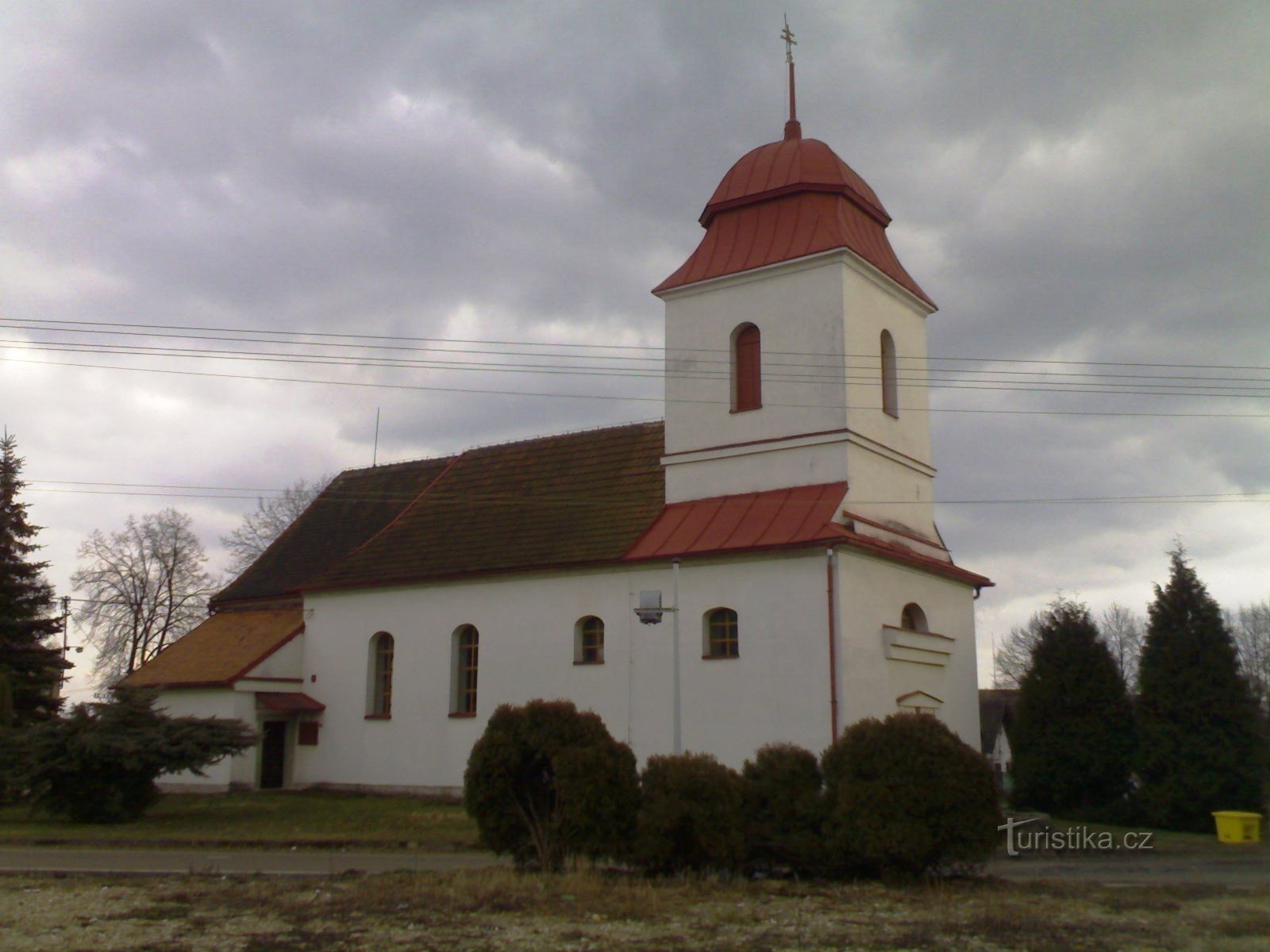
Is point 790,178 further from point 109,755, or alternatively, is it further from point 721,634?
point 109,755

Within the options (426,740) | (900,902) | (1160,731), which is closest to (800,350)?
(1160,731)

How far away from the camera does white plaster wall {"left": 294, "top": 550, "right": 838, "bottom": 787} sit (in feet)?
74.8

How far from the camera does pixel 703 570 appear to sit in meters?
24.2

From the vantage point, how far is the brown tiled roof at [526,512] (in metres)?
26.7

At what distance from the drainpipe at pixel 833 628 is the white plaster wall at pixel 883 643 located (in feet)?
0.33

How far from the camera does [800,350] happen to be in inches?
1005

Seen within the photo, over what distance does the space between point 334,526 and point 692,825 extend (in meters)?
22.3

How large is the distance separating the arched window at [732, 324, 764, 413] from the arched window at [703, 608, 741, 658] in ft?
15.6

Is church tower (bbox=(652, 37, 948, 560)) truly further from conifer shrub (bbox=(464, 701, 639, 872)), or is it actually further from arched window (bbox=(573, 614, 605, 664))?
conifer shrub (bbox=(464, 701, 639, 872))

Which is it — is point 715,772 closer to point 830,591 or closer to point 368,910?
point 368,910

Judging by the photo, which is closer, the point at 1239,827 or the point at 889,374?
the point at 1239,827

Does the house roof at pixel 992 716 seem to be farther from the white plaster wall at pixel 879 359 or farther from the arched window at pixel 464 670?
the arched window at pixel 464 670

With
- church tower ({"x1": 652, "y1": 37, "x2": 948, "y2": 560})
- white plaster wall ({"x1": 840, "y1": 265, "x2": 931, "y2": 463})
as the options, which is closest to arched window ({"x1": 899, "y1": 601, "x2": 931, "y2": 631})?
church tower ({"x1": 652, "y1": 37, "x2": 948, "y2": 560})

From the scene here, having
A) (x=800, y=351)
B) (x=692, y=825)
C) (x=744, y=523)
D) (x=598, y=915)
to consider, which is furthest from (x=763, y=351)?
(x=598, y=915)
